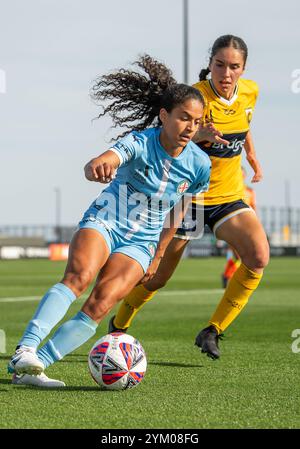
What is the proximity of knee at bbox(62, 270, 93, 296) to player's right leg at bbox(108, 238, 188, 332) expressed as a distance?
2.29m

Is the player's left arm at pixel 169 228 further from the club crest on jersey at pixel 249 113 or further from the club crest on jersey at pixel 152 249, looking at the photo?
the club crest on jersey at pixel 249 113

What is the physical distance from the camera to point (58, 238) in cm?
6144

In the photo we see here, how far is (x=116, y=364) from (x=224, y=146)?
9.13 feet

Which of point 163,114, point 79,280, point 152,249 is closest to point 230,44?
point 163,114

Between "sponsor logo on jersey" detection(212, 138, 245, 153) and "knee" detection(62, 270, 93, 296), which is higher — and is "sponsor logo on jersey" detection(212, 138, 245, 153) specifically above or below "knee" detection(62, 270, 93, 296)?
above

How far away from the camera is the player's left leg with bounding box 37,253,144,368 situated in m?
6.47

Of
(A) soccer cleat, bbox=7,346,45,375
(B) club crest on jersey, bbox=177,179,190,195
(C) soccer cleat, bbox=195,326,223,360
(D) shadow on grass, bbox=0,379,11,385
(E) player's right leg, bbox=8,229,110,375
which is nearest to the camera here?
(A) soccer cleat, bbox=7,346,45,375

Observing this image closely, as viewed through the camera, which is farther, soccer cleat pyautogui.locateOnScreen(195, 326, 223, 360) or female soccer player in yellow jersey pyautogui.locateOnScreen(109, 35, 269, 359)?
female soccer player in yellow jersey pyautogui.locateOnScreen(109, 35, 269, 359)

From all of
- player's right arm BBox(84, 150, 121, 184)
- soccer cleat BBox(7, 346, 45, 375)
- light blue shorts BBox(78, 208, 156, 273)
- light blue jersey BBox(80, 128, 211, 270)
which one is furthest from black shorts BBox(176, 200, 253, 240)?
soccer cleat BBox(7, 346, 45, 375)

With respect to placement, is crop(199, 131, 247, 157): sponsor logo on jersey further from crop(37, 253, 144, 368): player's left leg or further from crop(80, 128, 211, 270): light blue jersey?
crop(37, 253, 144, 368): player's left leg

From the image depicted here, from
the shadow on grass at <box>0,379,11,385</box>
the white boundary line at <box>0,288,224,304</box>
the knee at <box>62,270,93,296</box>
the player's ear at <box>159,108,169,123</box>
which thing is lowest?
the white boundary line at <box>0,288,224,304</box>

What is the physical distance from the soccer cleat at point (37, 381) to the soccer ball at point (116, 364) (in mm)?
265
